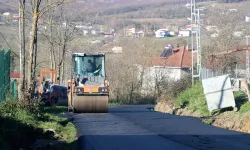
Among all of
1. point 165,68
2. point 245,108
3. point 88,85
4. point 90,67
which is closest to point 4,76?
point 88,85

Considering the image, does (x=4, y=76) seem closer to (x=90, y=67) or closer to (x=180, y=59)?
(x=90, y=67)

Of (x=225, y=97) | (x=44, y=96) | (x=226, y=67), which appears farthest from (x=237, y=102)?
(x=44, y=96)

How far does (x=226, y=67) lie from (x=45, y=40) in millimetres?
19759

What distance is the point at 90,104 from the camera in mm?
29406

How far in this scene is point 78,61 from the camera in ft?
102

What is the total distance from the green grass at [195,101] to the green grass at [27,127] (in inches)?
347

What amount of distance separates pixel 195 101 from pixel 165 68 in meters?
30.1

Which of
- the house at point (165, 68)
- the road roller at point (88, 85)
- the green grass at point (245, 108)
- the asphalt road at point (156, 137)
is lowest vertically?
the asphalt road at point (156, 137)

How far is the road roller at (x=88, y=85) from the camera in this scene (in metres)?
29.4

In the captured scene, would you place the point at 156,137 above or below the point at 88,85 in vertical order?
below

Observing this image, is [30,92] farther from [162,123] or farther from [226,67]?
[226,67]

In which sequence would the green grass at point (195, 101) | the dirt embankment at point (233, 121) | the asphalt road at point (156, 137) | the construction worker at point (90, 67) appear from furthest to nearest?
the construction worker at point (90, 67) < the green grass at point (195, 101) < the dirt embankment at point (233, 121) < the asphalt road at point (156, 137)

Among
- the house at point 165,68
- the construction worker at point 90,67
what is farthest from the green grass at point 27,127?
the house at point 165,68

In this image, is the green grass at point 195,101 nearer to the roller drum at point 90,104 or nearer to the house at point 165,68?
the roller drum at point 90,104
